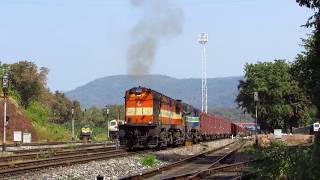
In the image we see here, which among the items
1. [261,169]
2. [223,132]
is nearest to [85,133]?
[223,132]

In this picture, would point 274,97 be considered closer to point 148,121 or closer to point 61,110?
point 61,110

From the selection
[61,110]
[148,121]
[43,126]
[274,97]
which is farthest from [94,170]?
[61,110]

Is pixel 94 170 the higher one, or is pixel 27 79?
pixel 27 79

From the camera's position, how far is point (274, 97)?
10188 cm

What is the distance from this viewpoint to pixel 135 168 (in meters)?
25.8

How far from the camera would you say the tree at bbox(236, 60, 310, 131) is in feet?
327

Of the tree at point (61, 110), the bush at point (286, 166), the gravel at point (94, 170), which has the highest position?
the tree at point (61, 110)

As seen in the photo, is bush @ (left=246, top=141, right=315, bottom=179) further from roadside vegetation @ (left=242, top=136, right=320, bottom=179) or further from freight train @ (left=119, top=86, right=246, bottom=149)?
freight train @ (left=119, top=86, right=246, bottom=149)

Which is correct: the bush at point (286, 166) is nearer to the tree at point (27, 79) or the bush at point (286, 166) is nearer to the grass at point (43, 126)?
the grass at point (43, 126)

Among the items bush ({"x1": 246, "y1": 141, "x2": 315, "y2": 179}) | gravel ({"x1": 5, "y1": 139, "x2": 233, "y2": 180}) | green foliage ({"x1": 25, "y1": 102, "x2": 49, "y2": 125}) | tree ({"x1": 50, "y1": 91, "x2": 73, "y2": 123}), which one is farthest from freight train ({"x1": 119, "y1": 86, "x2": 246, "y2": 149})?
tree ({"x1": 50, "y1": 91, "x2": 73, "y2": 123})

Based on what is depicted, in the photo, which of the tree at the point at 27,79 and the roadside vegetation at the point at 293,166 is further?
the tree at the point at 27,79

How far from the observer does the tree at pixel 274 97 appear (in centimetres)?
9981

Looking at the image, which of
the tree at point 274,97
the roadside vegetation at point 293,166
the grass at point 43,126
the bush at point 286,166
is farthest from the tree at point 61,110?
the roadside vegetation at point 293,166

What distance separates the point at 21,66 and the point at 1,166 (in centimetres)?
7354
